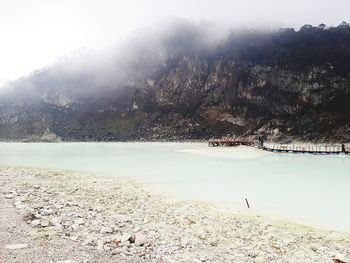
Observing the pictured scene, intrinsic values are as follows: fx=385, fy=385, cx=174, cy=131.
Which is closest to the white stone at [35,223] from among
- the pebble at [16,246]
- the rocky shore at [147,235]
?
the rocky shore at [147,235]

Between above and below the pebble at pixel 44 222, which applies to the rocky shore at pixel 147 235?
below

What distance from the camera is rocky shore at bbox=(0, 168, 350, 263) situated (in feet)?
39.2

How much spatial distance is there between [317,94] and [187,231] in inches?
6214

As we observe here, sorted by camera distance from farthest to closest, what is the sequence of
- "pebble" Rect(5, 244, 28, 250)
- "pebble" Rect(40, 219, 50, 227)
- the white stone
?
"pebble" Rect(40, 219, 50, 227), the white stone, "pebble" Rect(5, 244, 28, 250)

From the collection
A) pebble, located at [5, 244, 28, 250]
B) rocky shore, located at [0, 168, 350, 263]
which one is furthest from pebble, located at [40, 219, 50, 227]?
pebble, located at [5, 244, 28, 250]

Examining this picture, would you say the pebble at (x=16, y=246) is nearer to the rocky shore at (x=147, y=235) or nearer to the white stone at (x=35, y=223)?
the rocky shore at (x=147, y=235)

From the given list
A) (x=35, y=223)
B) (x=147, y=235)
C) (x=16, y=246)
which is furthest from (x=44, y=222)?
(x=147, y=235)

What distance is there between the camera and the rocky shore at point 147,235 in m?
11.9

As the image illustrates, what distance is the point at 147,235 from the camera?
14328 mm

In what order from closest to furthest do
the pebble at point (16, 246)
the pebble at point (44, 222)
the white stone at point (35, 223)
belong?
the pebble at point (16, 246) < the white stone at point (35, 223) < the pebble at point (44, 222)

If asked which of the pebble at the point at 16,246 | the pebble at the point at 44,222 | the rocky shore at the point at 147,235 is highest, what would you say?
the pebble at the point at 16,246

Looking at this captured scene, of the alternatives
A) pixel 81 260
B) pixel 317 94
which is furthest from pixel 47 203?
pixel 317 94

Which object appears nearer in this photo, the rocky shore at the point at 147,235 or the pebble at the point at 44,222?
the rocky shore at the point at 147,235

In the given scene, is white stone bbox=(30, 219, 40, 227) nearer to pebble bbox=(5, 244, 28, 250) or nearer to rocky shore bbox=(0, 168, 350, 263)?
rocky shore bbox=(0, 168, 350, 263)
